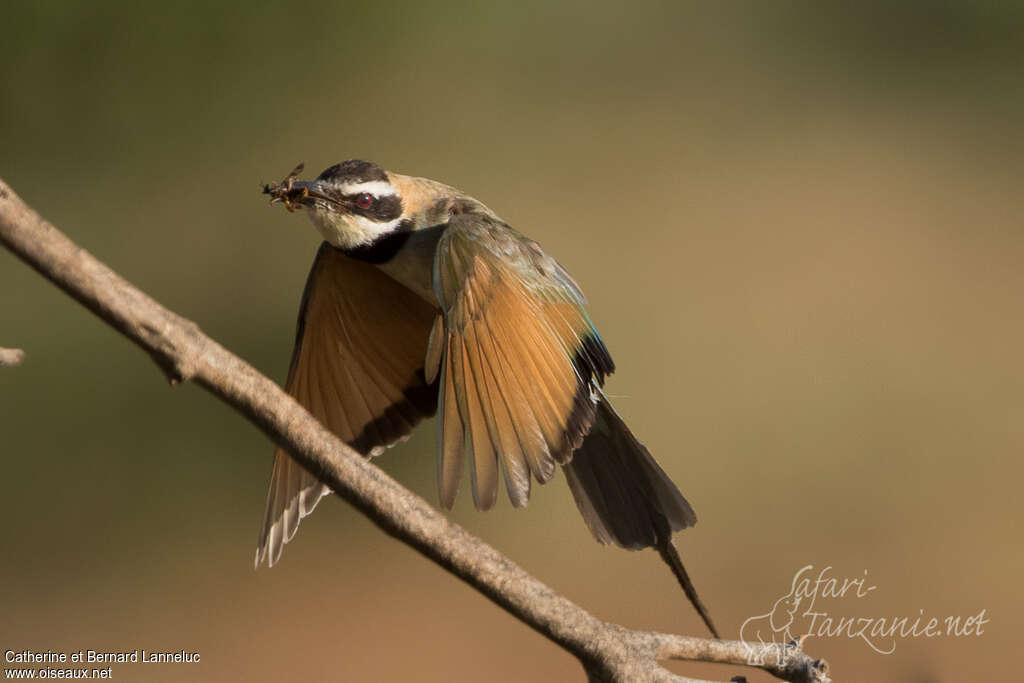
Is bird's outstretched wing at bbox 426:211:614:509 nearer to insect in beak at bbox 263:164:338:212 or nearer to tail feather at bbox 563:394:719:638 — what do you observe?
tail feather at bbox 563:394:719:638

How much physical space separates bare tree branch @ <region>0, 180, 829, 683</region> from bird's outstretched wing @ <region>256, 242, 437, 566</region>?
0.57 meters

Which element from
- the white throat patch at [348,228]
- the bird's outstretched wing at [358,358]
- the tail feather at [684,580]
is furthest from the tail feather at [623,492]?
the white throat patch at [348,228]

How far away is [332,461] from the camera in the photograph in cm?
92

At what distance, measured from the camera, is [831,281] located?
330cm

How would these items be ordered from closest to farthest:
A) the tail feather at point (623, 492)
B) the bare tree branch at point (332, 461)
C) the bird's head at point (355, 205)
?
the bare tree branch at point (332, 461) < the tail feather at point (623, 492) < the bird's head at point (355, 205)

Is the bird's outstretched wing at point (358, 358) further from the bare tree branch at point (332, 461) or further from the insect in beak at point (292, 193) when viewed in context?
the bare tree branch at point (332, 461)

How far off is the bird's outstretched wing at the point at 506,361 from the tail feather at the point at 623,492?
3.3 inches

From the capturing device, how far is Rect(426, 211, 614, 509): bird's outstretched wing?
3.75ft

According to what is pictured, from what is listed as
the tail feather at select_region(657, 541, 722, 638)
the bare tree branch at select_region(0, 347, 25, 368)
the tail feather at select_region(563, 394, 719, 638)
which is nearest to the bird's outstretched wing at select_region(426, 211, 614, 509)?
the tail feather at select_region(563, 394, 719, 638)

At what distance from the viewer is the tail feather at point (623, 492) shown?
134 centimetres

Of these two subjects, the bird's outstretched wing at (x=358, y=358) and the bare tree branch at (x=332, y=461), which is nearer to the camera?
the bare tree branch at (x=332, y=461)

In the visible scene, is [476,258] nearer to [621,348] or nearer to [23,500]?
[621,348]

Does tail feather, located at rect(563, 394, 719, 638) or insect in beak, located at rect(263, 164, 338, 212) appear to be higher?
insect in beak, located at rect(263, 164, 338, 212)

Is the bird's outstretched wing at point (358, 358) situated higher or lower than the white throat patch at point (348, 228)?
lower
